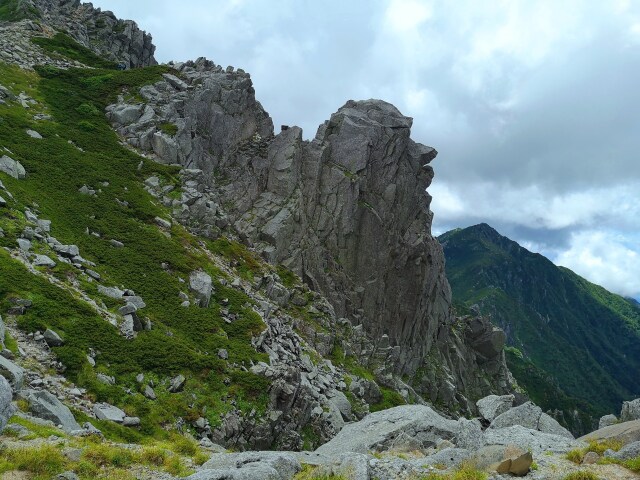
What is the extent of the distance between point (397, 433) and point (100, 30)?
118743 millimetres

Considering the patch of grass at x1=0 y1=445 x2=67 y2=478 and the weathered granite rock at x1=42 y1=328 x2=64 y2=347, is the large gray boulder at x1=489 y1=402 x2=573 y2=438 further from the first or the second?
the weathered granite rock at x1=42 y1=328 x2=64 y2=347

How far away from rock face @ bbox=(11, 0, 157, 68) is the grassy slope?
4526 cm

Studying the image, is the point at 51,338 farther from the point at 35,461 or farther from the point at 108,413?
the point at 35,461

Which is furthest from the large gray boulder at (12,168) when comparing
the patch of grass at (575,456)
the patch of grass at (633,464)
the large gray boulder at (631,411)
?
the large gray boulder at (631,411)

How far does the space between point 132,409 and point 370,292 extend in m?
66.7

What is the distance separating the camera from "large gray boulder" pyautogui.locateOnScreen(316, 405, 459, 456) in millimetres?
20953

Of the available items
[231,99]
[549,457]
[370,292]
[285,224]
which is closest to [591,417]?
[370,292]

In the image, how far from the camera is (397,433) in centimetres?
2200

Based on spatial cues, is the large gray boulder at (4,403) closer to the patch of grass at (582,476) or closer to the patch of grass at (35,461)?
the patch of grass at (35,461)

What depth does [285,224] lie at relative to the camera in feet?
223

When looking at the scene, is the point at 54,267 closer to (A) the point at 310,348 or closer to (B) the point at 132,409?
(B) the point at 132,409

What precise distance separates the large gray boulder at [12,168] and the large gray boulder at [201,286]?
55.1 feet

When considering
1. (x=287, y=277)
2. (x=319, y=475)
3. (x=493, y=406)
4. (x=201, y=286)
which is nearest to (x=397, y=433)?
(x=493, y=406)

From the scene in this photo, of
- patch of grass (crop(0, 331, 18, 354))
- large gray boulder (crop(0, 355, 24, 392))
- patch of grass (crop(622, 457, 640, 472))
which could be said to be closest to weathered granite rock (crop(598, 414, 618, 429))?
patch of grass (crop(622, 457, 640, 472))
